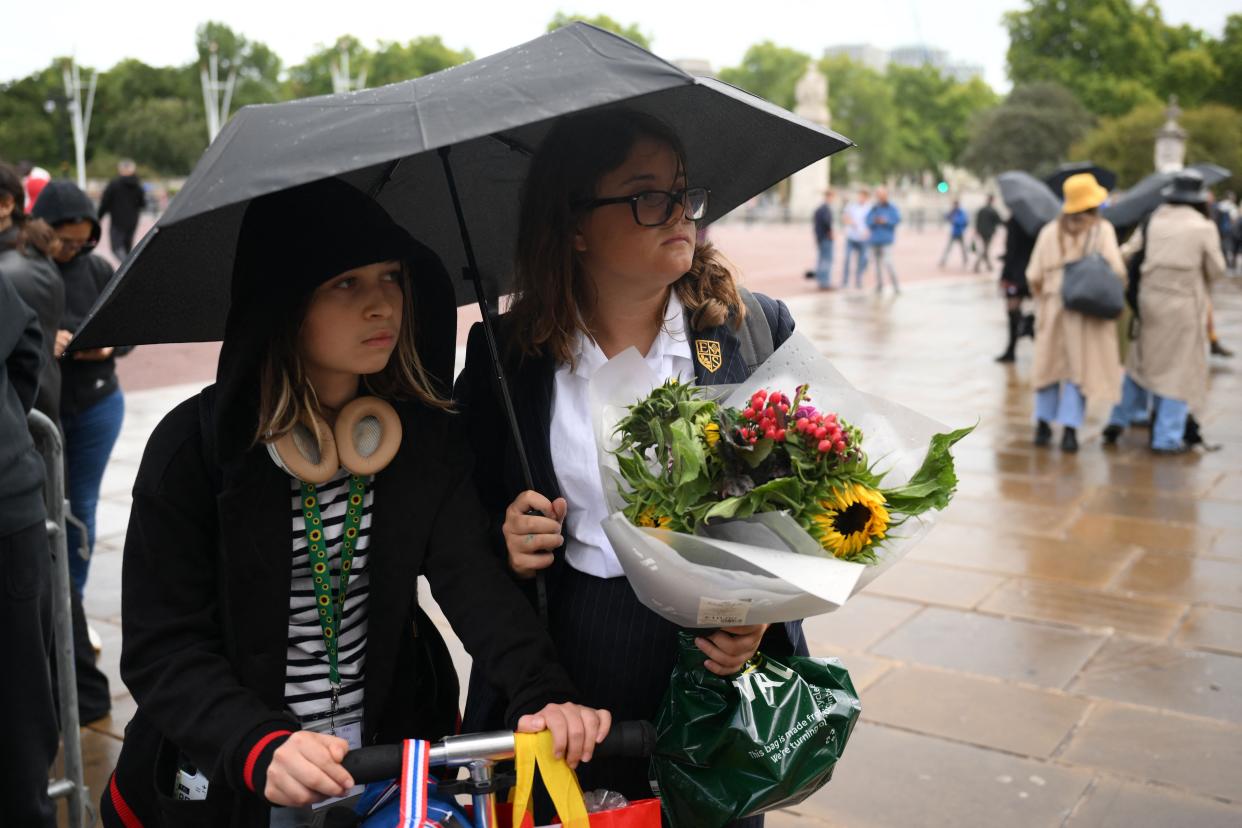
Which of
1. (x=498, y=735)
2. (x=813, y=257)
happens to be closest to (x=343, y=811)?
(x=498, y=735)

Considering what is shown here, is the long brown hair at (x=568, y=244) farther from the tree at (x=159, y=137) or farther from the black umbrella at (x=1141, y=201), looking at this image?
the tree at (x=159, y=137)

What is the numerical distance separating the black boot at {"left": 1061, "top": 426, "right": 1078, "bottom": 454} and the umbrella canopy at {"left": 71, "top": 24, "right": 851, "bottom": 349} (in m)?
6.78

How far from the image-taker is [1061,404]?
868 cm

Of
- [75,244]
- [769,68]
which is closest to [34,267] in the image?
[75,244]

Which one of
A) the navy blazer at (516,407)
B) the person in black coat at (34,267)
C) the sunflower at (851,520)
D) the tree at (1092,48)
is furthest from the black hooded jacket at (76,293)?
the tree at (1092,48)

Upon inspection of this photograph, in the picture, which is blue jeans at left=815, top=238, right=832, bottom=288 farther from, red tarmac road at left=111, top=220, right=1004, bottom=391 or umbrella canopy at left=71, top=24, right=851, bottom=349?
umbrella canopy at left=71, top=24, right=851, bottom=349

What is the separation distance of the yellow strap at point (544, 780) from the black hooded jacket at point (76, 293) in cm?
346

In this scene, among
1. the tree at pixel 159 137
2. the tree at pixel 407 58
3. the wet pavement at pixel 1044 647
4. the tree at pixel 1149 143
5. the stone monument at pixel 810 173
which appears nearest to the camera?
the wet pavement at pixel 1044 647

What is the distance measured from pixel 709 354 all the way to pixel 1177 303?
725 cm

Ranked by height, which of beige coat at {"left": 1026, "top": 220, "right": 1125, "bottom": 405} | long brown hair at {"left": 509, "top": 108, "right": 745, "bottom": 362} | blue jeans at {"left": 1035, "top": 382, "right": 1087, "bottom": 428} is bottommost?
blue jeans at {"left": 1035, "top": 382, "right": 1087, "bottom": 428}

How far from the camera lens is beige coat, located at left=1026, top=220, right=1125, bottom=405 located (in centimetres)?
831

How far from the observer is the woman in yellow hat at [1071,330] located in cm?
825

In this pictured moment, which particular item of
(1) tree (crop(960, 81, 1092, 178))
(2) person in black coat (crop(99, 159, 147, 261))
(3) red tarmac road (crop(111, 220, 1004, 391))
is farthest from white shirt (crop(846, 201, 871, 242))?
(1) tree (crop(960, 81, 1092, 178))

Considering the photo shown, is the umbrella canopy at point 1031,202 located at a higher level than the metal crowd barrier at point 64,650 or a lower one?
higher
